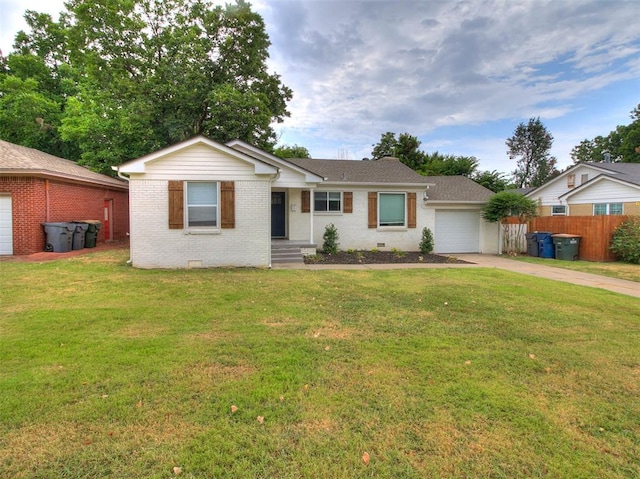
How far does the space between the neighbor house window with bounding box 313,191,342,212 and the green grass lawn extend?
8669mm

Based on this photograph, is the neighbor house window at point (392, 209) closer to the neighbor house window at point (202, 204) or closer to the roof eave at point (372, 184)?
the roof eave at point (372, 184)

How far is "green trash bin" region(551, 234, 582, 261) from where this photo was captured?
14.0 meters

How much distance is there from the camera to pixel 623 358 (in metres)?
3.98

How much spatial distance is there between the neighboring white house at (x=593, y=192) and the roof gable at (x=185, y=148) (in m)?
17.1

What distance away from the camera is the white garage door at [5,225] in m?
11.7

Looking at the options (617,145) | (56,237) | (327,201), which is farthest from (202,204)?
(617,145)

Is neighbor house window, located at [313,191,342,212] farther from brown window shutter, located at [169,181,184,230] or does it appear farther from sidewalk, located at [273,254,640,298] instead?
brown window shutter, located at [169,181,184,230]

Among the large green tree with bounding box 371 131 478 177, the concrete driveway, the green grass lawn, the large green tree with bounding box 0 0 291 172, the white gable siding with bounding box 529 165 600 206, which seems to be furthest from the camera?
the large green tree with bounding box 371 131 478 177

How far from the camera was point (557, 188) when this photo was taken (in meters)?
22.0

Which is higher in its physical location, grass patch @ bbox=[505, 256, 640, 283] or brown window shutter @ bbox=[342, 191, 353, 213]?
brown window shutter @ bbox=[342, 191, 353, 213]

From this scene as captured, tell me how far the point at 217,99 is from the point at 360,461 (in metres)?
18.7

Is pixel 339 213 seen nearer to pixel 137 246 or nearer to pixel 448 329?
pixel 137 246

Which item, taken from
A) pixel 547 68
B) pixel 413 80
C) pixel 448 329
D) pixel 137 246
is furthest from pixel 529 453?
pixel 547 68

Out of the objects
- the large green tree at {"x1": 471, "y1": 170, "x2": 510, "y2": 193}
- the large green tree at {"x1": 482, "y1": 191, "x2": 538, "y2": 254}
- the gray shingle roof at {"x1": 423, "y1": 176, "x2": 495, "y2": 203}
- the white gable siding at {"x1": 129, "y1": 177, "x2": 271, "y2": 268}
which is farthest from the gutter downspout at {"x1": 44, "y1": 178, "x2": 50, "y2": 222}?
the large green tree at {"x1": 471, "y1": 170, "x2": 510, "y2": 193}
